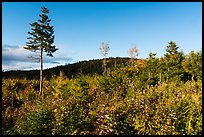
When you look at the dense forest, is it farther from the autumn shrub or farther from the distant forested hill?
the distant forested hill

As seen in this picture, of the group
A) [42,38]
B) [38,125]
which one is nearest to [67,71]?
[42,38]

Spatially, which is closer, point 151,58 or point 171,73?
point 171,73

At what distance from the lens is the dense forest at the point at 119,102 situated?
8.32 m

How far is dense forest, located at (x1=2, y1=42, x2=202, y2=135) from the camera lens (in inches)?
328

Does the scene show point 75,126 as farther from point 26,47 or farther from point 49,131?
point 26,47

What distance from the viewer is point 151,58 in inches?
842

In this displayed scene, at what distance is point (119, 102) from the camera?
14.6 metres

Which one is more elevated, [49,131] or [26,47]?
[26,47]

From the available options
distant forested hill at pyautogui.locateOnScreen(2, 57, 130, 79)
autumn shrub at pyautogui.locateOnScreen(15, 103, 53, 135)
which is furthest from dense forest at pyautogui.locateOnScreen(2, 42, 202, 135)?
distant forested hill at pyautogui.locateOnScreen(2, 57, 130, 79)

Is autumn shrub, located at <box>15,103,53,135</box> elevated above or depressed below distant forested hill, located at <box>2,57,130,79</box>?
below

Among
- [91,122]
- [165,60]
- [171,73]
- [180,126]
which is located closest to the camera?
[180,126]

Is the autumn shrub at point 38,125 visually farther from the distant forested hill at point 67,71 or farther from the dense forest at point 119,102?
the distant forested hill at point 67,71

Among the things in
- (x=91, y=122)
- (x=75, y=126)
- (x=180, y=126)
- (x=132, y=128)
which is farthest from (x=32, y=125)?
(x=180, y=126)

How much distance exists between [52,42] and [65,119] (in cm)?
2121
